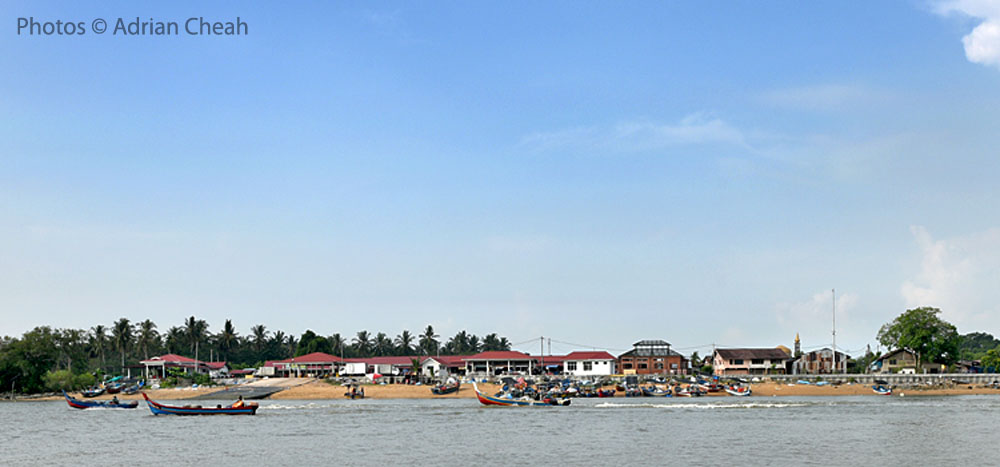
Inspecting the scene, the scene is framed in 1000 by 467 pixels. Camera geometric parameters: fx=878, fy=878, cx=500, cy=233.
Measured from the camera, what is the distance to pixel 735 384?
101 m

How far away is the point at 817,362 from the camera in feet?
420

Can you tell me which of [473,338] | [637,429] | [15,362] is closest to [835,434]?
[637,429]

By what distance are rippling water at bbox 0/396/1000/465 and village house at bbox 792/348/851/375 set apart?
47.6m

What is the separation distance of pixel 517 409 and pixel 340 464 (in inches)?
1514

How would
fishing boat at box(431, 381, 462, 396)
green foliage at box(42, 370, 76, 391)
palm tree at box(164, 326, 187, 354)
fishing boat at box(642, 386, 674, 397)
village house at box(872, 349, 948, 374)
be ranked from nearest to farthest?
fishing boat at box(642, 386, 674, 397)
fishing boat at box(431, 381, 462, 396)
green foliage at box(42, 370, 76, 391)
village house at box(872, 349, 948, 374)
palm tree at box(164, 326, 187, 354)

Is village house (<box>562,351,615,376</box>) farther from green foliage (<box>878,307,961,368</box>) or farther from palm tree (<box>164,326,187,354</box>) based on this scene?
palm tree (<box>164,326,187,354</box>)

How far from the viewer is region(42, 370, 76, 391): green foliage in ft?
371

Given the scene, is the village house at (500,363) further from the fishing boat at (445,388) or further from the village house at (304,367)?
the fishing boat at (445,388)

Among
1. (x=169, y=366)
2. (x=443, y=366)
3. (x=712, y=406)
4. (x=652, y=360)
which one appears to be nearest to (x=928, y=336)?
(x=652, y=360)

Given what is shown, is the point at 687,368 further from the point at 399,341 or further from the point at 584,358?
the point at 399,341

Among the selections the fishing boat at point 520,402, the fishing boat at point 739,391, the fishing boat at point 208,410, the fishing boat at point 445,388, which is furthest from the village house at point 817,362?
the fishing boat at point 208,410

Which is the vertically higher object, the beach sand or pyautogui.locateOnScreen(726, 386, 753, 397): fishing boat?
pyautogui.locateOnScreen(726, 386, 753, 397): fishing boat

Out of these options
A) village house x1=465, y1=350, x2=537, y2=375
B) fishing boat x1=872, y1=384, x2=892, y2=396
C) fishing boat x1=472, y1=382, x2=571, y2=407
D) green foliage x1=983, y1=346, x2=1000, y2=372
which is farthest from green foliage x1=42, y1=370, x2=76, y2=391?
green foliage x1=983, y1=346, x2=1000, y2=372

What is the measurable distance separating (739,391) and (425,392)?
3619 cm
